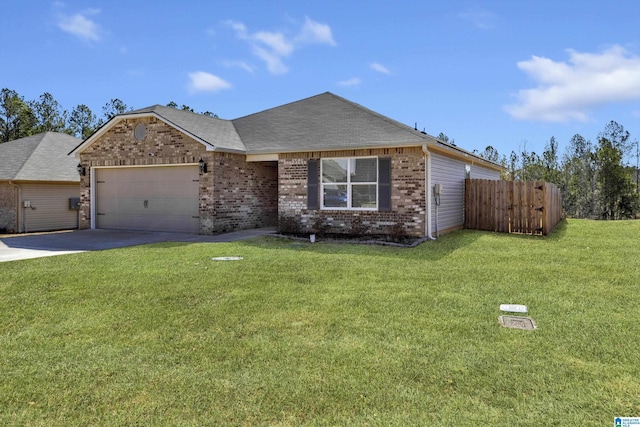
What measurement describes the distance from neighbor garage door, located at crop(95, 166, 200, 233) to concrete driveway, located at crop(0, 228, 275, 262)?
533mm

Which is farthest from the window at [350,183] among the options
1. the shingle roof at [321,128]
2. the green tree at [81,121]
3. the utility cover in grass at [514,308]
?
the green tree at [81,121]

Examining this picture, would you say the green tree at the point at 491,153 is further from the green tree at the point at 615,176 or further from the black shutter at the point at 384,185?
Result: the black shutter at the point at 384,185

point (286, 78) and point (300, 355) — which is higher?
point (286, 78)

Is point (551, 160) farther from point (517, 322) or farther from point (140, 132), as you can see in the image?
point (517, 322)

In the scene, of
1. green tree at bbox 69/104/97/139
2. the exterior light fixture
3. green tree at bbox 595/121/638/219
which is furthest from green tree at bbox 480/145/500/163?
green tree at bbox 69/104/97/139

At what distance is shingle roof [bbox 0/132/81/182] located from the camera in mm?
16922

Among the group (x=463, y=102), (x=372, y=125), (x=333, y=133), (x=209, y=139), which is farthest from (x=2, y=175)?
(x=463, y=102)

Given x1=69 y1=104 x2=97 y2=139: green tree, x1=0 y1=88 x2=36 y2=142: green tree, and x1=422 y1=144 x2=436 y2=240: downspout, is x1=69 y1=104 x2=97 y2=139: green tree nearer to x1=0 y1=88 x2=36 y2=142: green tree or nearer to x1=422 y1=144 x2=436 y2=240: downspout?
x1=0 y1=88 x2=36 y2=142: green tree

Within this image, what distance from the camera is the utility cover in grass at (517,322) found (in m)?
4.48

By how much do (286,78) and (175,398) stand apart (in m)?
19.0

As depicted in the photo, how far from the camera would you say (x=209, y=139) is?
44.1 ft

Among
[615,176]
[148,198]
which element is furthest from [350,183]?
[615,176]

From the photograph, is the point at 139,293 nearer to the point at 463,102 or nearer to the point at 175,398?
the point at 175,398

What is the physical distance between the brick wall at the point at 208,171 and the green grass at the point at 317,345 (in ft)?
19.3
